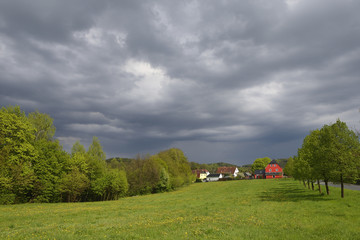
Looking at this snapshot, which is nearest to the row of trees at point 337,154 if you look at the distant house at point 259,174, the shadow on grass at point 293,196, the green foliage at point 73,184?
the shadow on grass at point 293,196

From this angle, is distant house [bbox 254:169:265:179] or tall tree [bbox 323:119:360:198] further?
distant house [bbox 254:169:265:179]

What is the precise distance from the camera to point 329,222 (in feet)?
59.5

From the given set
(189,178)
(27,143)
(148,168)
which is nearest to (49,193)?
(27,143)

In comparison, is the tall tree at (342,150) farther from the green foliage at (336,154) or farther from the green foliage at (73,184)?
the green foliage at (73,184)

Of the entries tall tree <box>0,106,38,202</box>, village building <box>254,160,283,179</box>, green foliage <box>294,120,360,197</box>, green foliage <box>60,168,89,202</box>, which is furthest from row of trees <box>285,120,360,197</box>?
village building <box>254,160,283,179</box>

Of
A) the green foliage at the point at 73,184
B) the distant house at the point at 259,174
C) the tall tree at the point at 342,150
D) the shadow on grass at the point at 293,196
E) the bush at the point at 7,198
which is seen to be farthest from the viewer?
the distant house at the point at 259,174

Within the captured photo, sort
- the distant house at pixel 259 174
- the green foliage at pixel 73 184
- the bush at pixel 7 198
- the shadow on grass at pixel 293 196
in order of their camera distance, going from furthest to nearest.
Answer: the distant house at pixel 259 174, the green foliage at pixel 73 184, the bush at pixel 7 198, the shadow on grass at pixel 293 196

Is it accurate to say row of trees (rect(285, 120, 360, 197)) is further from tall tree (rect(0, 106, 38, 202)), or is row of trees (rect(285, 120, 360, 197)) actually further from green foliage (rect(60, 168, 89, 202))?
tall tree (rect(0, 106, 38, 202))

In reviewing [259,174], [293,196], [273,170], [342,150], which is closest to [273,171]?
[273,170]

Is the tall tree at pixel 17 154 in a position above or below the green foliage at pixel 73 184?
above

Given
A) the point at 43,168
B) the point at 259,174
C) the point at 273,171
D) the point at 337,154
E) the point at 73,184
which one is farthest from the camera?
the point at 259,174

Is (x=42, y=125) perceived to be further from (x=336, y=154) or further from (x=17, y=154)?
(x=336, y=154)

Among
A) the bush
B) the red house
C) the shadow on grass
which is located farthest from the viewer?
the red house

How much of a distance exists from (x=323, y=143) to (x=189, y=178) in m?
72.2
